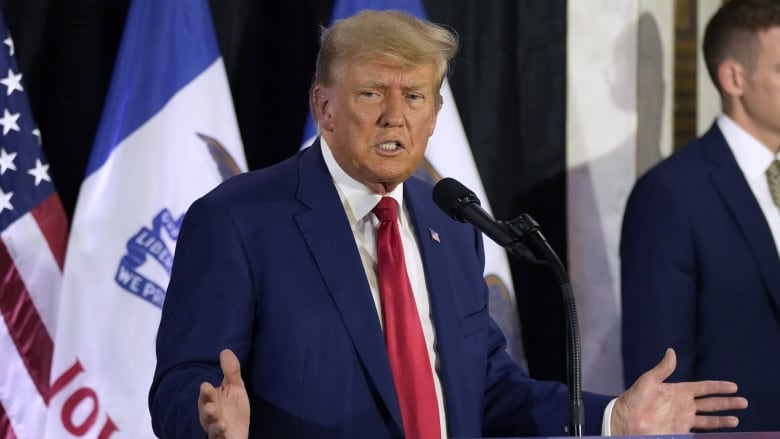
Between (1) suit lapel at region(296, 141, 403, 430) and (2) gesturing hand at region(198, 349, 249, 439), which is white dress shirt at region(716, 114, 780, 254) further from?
(2) gesturing hand at region(198, 349, 249, 439)

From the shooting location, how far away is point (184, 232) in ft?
8.07

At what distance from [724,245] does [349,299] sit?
1742 mm

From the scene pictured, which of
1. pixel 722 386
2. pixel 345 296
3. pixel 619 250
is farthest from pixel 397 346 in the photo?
pixel 619 250

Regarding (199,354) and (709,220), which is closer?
(199,354)

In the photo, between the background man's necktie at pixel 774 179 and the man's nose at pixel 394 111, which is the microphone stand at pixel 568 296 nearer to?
the man's nose at pixel 394 111

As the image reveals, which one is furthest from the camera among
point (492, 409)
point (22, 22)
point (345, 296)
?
point (22, 22)

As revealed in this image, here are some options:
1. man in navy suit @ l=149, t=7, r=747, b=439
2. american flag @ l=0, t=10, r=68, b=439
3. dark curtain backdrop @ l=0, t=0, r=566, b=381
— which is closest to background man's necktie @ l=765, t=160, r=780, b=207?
dark curtain backdrop @ l=0, t=0, r=566, b=381

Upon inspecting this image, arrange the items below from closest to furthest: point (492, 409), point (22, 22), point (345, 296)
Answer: point (345, 296) → point (492, 409) → point (22, 22)

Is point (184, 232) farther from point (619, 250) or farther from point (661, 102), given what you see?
point (661, 102)

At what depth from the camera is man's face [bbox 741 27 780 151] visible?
3912mm

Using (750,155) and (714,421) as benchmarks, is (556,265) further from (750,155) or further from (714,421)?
(750,155)

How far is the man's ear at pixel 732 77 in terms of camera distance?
13.0ft

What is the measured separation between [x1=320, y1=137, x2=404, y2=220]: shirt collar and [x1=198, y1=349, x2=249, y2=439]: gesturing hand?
1.84 feet

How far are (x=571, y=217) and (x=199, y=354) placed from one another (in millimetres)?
2193
